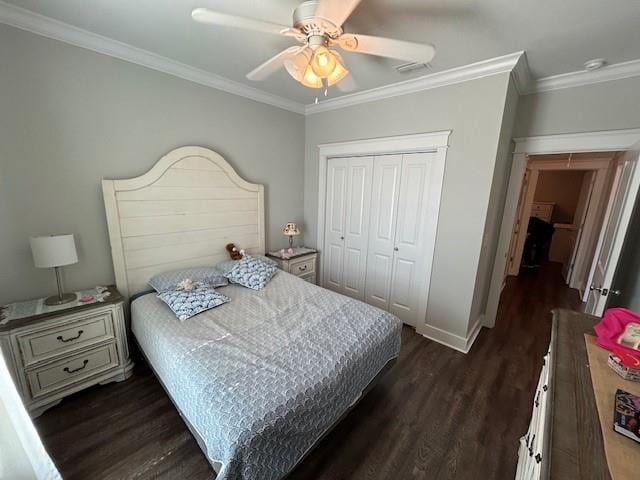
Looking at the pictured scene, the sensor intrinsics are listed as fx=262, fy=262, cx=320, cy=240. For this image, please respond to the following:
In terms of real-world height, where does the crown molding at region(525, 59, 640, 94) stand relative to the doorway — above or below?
above

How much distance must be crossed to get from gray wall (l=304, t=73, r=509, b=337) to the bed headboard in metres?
1.71

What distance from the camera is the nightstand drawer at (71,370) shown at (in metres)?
1.72

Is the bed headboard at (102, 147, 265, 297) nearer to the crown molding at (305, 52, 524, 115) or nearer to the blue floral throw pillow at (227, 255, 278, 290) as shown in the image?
the blue floral throw pillow at (227, 255, 278, 290)

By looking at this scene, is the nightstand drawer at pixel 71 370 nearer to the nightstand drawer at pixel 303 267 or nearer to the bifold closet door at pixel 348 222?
the nightstand drawer at pixel 303 267

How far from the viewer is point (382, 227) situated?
3.06 metres

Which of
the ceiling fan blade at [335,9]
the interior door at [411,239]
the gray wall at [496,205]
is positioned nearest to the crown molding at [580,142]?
the gray wall at [496,205]

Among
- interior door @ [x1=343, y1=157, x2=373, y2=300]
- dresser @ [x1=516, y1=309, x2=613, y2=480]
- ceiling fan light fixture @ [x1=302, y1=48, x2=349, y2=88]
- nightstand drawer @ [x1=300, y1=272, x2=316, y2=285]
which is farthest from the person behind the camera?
nightstand drawer @ [x1=300, y1=272, x2=316, y2=285]

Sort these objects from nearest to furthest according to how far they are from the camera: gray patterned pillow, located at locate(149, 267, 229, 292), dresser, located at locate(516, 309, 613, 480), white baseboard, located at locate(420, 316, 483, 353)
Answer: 1. dresser, located at locate(516, 309, 613, 480)
2. gray patterned pillow, located at locate(149, 267, 229, 292)
3. white baseboard, located at locate(420, 316, 483, 353)

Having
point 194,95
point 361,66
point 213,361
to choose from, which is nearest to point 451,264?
point 361,66

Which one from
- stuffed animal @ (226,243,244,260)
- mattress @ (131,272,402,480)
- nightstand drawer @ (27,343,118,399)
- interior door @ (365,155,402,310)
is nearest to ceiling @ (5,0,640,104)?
interior door @ (365,155,402,310)

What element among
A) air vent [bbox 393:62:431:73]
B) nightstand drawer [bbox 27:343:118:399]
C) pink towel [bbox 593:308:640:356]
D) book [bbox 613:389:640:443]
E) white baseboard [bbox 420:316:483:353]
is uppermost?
air vent [bbox 393:62:431:73]

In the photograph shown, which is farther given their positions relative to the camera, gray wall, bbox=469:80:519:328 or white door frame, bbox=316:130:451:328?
white door frame, bbox=316:130:451:328

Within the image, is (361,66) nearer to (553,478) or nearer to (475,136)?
(475,136)

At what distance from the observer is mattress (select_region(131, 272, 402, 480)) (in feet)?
3.74
